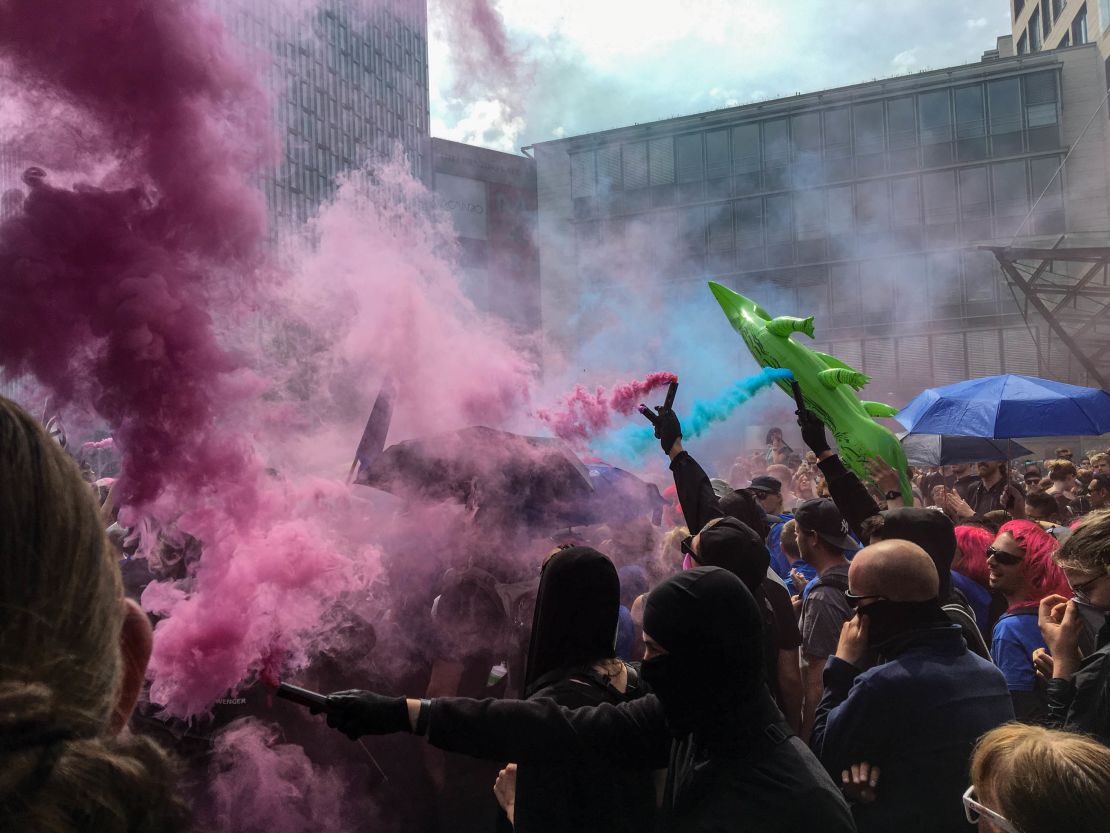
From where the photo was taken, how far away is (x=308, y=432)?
5.02 metres

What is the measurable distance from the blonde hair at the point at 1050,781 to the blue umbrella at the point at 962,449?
275 inches

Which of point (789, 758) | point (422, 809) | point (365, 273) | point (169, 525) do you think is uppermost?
point (365, 273)

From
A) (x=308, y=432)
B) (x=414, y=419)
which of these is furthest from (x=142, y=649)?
(x=414, y=419)

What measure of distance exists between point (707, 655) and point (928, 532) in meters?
1.87

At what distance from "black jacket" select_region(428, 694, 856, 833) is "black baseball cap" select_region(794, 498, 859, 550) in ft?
6.96

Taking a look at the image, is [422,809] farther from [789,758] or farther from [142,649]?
[142,649]

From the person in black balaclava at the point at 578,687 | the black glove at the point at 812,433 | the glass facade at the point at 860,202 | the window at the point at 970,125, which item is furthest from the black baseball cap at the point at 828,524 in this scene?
the window at the point at 970,125

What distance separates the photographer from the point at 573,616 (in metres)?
2.70

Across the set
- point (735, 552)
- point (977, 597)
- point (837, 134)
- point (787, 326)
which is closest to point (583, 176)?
point (837, 134)

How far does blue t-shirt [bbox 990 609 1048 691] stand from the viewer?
3469 mm

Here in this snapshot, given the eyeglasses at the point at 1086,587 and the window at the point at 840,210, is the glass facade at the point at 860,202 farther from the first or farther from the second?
the eyeglasses at the point at 1086,587

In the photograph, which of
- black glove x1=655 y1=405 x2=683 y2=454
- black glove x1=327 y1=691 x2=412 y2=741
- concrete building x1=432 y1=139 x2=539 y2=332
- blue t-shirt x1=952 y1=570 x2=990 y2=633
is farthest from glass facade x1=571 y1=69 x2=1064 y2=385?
black glove x1=327 y1=691 x2=412 y2=741

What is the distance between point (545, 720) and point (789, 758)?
1.98 feet

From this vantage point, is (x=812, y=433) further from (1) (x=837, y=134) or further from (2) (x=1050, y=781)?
(1) (x=837, y=134)
